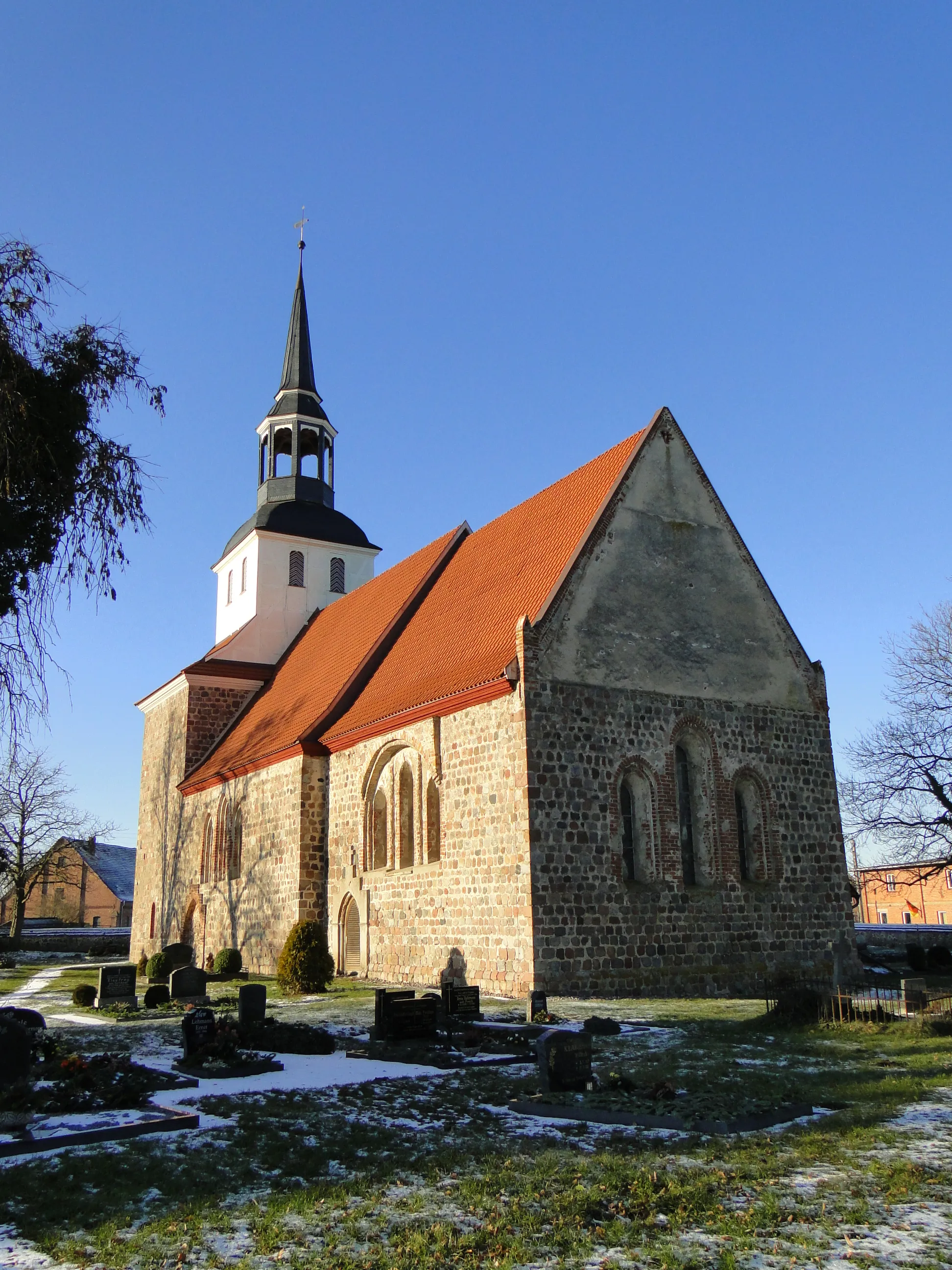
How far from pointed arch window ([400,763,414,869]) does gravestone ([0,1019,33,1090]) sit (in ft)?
37.8

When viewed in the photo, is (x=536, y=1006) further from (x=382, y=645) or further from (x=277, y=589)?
(x=277, y=589)

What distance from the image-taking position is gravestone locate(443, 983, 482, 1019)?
13.0 meters

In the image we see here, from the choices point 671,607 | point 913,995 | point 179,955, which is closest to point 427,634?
point 671,607

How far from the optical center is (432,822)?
18844 mm

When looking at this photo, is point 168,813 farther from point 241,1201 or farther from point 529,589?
point 241,1201

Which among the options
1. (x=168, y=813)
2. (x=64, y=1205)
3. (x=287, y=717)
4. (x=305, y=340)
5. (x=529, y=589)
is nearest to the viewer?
(x=64, y=1205)

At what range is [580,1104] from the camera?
7.58 meters

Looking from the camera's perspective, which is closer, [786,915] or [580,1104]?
[580,1104]

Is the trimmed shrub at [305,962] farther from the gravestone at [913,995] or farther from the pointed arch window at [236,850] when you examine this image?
the gravestone at [913,995]

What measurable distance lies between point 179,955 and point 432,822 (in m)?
8.93

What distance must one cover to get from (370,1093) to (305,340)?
96.8 feet

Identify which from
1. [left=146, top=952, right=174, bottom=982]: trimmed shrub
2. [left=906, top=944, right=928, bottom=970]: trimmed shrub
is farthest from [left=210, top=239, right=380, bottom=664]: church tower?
[left=906, top=944, right=928, bottom=970]: trimmed shrub

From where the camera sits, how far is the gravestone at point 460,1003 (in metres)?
13.0

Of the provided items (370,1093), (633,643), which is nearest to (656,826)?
(633,643)
